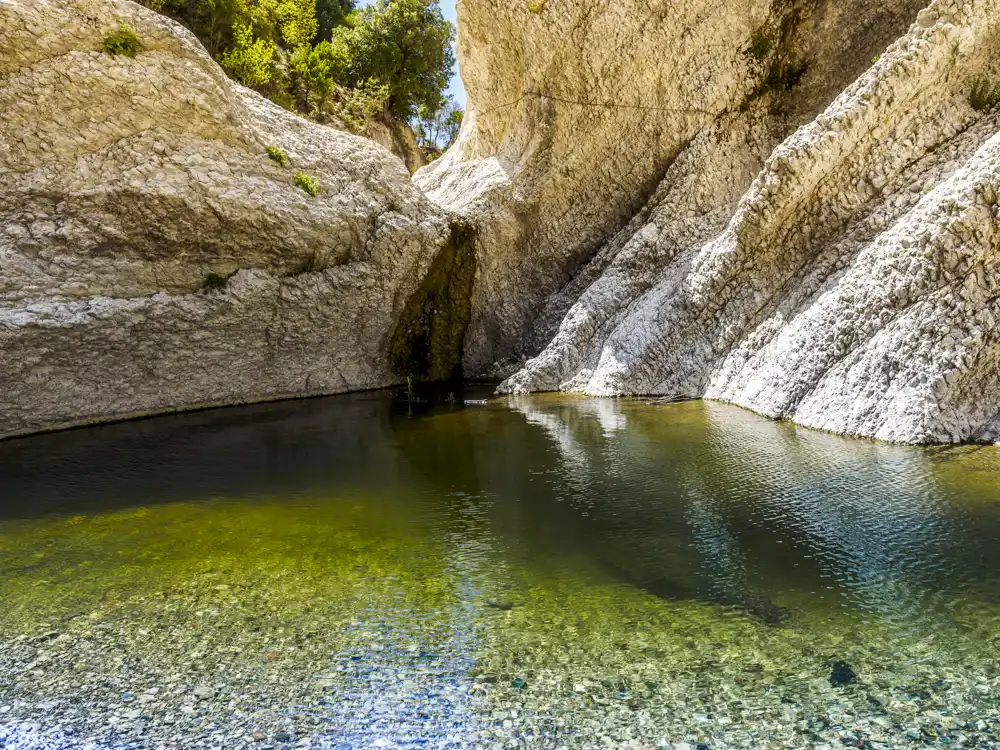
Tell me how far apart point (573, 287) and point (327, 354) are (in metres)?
6.84

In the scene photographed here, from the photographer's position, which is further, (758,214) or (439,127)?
(439,127)

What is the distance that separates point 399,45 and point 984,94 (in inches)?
1005

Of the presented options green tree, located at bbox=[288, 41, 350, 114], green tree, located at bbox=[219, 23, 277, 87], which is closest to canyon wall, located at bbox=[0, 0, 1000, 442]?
green tree, located at bbox=[219, 23, 277, 87]

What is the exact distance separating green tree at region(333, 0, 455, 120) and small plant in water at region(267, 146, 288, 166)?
753 inches

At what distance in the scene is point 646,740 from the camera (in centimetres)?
307

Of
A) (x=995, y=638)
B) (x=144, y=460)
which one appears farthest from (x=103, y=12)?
(x=995, y=638)

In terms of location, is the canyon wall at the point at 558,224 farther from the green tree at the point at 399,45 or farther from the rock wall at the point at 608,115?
the green tree at the point at 399,45

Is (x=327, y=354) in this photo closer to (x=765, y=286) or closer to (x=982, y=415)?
(x=765, y=286)

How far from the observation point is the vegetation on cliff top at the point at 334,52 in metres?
24.2

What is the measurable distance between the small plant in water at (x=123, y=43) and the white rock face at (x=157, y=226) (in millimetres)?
114

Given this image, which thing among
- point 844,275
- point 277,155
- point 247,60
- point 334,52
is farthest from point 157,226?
point 334,52

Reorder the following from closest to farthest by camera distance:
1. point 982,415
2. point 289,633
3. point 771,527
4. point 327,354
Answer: point 289,633
point 771,527
point 982,415
point 327,354

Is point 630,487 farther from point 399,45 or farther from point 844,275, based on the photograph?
point 399,45

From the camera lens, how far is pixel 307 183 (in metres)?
13.8
